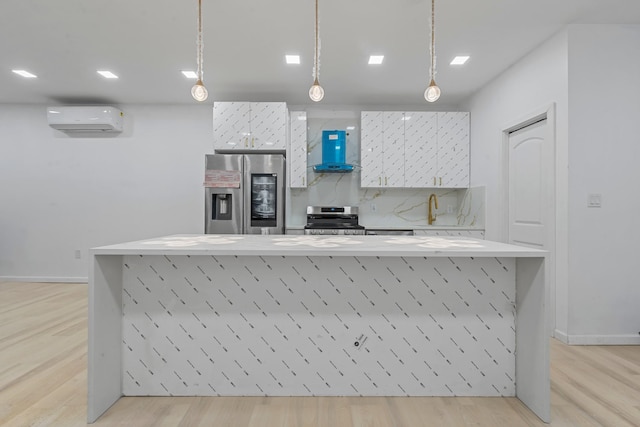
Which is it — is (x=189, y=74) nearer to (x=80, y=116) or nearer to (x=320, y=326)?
(x=80, y=116)

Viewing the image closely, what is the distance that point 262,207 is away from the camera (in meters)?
4.38

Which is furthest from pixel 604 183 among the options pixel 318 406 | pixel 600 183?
pixel 318 406

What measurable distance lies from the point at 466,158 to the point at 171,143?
13.1 feet

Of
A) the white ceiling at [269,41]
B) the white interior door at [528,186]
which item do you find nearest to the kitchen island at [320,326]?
the white interior door at [528,186]

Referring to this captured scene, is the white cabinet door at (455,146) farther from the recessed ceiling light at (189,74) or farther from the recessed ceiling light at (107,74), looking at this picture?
the recessed ceiling light at (107,74)

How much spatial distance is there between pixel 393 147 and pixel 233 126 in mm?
2049

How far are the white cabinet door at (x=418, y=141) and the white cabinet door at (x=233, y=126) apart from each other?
204 cm

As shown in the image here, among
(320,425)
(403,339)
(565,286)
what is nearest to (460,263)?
(403,339)

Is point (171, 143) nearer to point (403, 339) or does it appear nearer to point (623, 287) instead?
point (403, 339)

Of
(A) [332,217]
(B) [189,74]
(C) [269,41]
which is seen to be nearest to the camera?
(C) [269,41]

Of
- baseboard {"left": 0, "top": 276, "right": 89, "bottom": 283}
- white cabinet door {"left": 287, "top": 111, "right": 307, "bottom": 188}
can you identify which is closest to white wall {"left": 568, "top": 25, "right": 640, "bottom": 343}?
white cabinet door {"left": 287, "top": 111, "right": 307, "bottom": 188}

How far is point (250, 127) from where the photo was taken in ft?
14.6

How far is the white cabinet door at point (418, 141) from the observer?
468 cm

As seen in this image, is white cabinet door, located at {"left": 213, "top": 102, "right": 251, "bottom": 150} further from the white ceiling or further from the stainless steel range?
the stainless steel range
